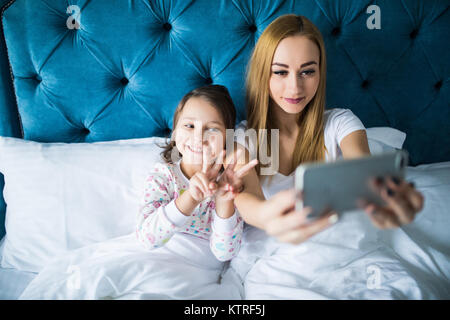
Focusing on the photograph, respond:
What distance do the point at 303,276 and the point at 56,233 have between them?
2.59ft

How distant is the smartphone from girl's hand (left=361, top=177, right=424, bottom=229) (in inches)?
0.5

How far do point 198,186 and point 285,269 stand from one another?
344mm

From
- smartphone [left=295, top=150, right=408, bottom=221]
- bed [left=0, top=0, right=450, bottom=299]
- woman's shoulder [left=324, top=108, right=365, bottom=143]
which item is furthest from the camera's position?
woman's shoulder [left=324, top=108, right=365, bottom=143]

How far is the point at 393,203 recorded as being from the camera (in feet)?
1.62

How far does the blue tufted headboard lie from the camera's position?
103 centimetres

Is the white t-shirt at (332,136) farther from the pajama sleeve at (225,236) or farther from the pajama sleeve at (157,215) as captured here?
the pajama sleeve at (157,215)

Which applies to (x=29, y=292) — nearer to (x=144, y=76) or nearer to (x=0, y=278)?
(x=0, y=278)

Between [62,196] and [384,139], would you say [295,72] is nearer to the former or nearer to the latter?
[384,139]

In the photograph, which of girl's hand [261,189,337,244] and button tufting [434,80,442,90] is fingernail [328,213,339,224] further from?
button tufting [434,80,442,90]

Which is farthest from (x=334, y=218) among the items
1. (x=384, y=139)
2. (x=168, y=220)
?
(x=384, y=139)

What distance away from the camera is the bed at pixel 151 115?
0.80 meters

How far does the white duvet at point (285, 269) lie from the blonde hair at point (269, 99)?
0.28 meters

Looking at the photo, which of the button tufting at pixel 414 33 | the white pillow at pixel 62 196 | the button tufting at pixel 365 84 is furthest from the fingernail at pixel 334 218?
the button tufting at pixel 414 33

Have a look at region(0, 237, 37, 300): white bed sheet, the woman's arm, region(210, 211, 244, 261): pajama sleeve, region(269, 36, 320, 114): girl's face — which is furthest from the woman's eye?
region(0, 237, 37, 300): white bed sheet
